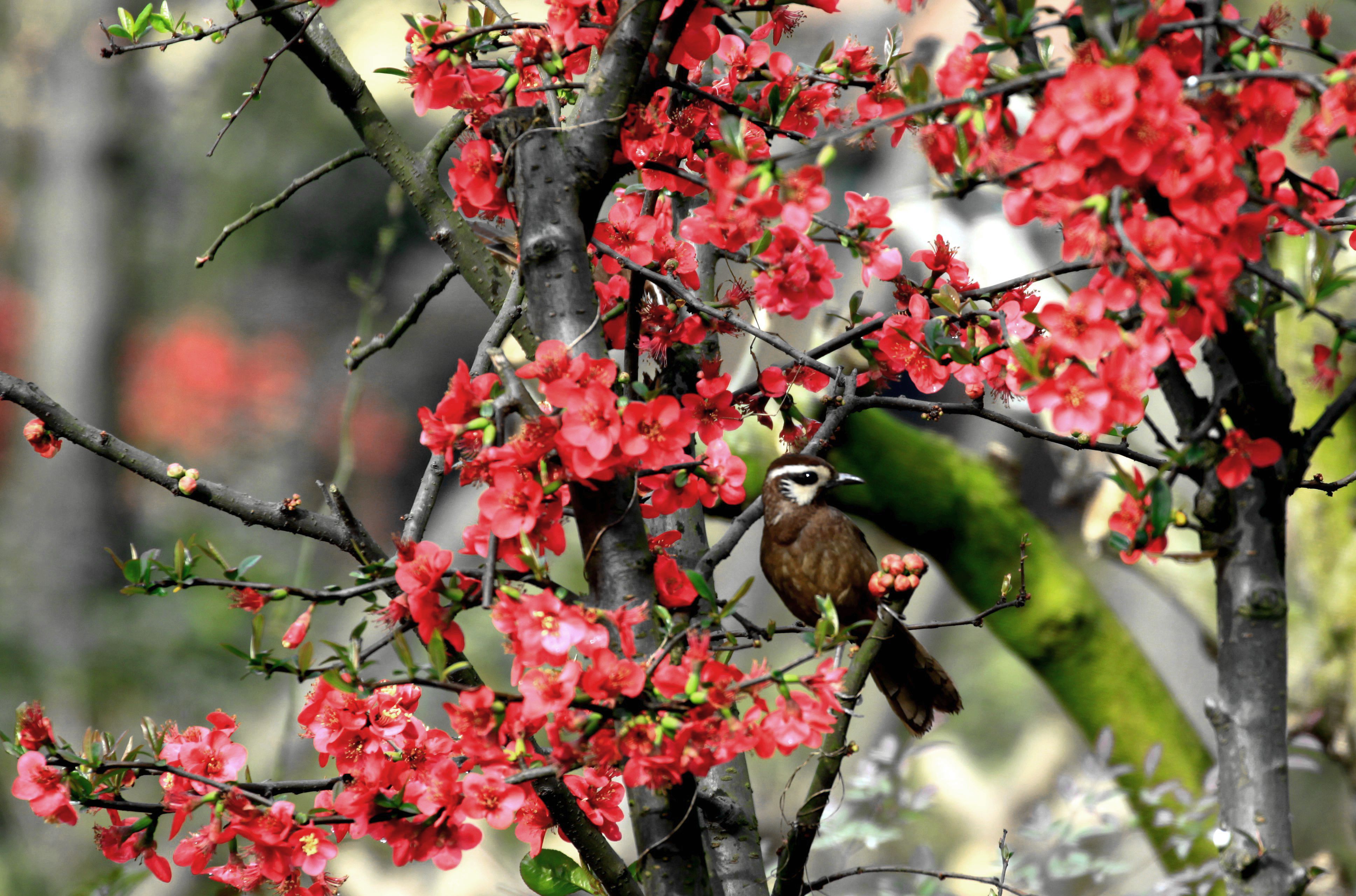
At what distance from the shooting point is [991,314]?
1336 millimetres

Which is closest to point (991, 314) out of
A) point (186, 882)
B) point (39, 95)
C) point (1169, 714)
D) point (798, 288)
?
point (798, 288)

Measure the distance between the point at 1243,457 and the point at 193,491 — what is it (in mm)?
1218

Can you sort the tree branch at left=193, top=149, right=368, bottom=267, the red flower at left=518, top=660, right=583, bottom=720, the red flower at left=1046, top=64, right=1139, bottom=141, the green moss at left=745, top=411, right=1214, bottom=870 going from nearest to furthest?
the red flower at left=1046, top=64, right=1139, bottom=141
the red flower at left=518, top=660, right=583, bottom=720
the tree branch at left=193, top=149, right=368, bottom=267
the green moss at left=745, top=411, right=1214, bottom=870

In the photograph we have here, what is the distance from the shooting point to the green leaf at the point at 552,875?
1316mm

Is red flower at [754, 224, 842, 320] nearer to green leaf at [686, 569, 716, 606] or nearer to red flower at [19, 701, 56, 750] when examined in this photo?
green leaf at [686, 569, 716, 606]

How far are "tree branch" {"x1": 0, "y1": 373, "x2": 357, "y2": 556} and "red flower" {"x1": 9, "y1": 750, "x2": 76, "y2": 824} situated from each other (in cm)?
34

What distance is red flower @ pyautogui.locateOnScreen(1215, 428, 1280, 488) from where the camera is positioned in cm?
107

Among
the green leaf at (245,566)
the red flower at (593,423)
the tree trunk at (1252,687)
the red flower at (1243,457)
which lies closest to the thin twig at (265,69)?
the green leaf at (245,566)

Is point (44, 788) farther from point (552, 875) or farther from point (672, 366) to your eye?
point (672, 366)

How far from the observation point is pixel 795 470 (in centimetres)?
197

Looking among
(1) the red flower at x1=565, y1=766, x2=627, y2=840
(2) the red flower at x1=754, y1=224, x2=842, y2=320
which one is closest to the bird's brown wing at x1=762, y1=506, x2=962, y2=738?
(1) the red flower at x1=565, y1=766, x2=627, y2=840

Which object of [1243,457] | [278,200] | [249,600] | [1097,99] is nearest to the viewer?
[1097,99]

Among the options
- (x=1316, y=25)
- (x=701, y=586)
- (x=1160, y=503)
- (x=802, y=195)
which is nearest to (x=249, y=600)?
(x=701, y=586)

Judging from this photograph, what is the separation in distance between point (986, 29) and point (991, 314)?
46 centimetres
